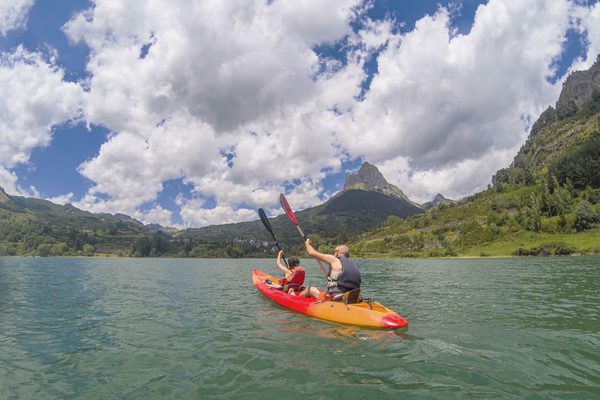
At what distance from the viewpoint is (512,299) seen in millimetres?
22703

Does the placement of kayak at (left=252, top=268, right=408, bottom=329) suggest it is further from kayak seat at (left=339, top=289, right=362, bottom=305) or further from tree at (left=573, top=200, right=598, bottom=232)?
tree at (left=573, top=200, right=598, bottom=232)

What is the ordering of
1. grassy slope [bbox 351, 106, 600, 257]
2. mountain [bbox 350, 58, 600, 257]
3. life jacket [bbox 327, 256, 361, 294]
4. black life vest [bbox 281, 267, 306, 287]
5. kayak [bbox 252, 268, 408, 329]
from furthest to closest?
grassy slope [bbox 351, 106, 600, 257] → mountain [bbox 350, 58, 600, 257] → black life vest [bbox 281, 267, 306, 287] → life jacket [bbox 327, 256, 361, 294] → kayak [bbox 252, 268, 408, 329]

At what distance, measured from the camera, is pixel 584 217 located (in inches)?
4498

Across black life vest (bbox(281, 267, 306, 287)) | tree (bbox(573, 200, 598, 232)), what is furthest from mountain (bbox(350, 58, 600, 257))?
black life vest (bbox(281, 267, 306, 287))

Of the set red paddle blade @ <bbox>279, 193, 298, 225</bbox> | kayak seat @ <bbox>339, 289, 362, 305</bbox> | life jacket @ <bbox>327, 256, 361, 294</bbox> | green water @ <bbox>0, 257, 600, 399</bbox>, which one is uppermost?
red paddle blade @ <bbox>279, 193, 298, 225</bbox>

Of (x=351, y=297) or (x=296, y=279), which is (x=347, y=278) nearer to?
(x=351, y=297)

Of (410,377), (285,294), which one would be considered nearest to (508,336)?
(410,377)

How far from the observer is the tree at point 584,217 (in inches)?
4464

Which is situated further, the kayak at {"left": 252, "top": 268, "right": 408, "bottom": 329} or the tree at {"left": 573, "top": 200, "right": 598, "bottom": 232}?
Answer: the tree at {"left": 573, "top": 200, "right": 598, "bottom": 232}

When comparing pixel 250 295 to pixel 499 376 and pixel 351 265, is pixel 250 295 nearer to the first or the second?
pixel 351 265

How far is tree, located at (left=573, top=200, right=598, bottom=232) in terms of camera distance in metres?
113

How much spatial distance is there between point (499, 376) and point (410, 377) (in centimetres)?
223

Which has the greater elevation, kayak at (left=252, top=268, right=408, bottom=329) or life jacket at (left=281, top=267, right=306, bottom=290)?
life jacket at (left=281, top=267, right=306, bottom=290)

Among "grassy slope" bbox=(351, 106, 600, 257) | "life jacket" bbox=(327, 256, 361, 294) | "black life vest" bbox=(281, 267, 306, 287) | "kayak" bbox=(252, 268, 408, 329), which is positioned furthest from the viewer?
"grassy slope" bbox=(351, 106, 600, 257)
